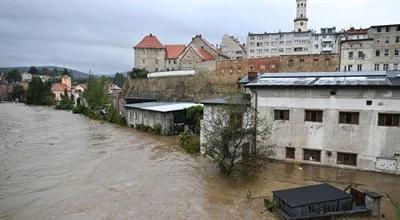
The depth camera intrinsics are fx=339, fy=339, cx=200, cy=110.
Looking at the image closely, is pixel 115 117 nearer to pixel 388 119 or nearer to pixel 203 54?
pixel 203 54

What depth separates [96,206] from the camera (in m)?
14.0

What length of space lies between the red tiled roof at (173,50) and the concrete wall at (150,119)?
2727 cm

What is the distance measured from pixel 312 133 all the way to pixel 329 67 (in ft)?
62.9

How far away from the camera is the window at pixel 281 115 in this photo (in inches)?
795

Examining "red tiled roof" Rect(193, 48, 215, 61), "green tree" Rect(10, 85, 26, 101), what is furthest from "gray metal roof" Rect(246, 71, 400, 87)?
"green tree" Rect(10, 85, 26, 101)

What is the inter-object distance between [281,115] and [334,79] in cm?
362

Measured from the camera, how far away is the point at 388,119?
17.6 m

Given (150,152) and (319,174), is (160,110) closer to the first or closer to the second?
(150,152)

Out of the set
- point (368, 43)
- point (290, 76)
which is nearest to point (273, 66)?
point (368, 43)

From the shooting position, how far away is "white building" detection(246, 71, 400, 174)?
1762 cm

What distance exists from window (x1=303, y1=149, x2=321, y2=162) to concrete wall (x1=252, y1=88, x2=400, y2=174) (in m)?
0.21

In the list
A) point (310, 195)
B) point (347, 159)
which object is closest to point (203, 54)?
point (347, 159)

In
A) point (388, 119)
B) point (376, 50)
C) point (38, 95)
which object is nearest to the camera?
point (388, 119)

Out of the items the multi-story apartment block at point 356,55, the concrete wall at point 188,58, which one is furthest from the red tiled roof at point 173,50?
the multi-story apartment block at point 356,55
